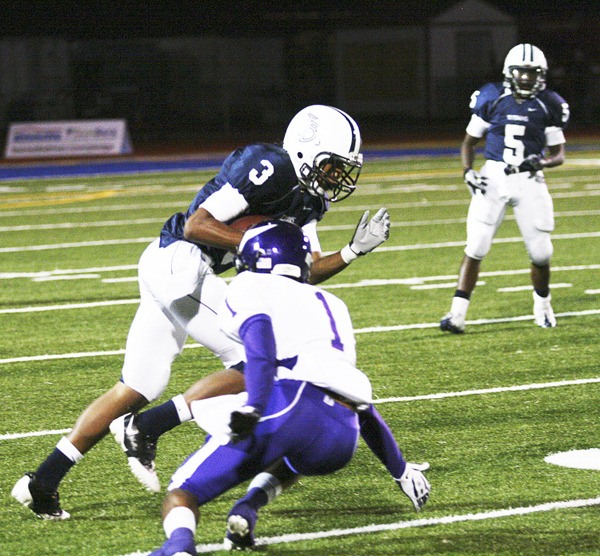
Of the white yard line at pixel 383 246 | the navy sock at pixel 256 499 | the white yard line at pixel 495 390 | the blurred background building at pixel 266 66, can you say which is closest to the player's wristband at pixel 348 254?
the navy sock at pixel 256 499

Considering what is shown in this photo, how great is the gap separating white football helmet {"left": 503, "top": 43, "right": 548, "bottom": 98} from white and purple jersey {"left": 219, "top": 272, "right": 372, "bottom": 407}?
410cm

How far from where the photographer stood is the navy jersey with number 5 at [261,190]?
427 centimetres

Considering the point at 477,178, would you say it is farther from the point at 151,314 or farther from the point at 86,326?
the point at 151,314

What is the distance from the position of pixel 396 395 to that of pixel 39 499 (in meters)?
2.19

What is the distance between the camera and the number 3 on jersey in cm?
426

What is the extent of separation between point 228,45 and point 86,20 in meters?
4.36

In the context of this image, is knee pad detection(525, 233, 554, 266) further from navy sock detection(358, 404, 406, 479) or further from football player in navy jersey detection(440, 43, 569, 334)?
navy sock detection(358, 404, 406, 479)

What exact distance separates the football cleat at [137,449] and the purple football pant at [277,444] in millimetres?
651

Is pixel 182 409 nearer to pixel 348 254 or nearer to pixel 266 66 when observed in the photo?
pixel 348 254

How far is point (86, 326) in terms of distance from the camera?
776cm

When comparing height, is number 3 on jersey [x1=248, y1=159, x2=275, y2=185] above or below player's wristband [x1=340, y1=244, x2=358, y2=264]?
above

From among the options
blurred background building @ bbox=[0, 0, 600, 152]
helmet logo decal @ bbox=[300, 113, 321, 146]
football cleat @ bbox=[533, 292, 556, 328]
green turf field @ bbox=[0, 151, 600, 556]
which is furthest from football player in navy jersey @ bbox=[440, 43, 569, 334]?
blurred background building @ bbox=[0, 0, 600, 152]

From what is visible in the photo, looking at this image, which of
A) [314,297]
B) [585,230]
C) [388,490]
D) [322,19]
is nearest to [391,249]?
[585,230]

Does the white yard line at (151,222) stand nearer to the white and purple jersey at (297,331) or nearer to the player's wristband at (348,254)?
the player's wristband at (348,254)
